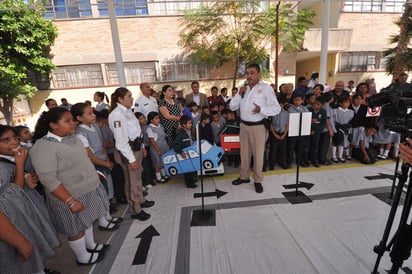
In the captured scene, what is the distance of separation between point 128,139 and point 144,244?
115cm

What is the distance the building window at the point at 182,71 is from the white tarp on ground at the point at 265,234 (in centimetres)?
863

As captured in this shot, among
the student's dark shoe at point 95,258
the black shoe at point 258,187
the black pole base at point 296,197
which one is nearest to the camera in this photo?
the student's dark shoe at point 95,258

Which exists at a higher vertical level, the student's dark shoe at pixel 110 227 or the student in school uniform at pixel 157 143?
the student in school uniform at pixel 157 143

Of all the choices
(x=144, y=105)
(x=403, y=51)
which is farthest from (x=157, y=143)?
(x=403, y=51)

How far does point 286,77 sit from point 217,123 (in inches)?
345

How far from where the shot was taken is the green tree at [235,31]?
31.1ft

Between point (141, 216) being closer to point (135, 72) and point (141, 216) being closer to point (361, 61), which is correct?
point (135, 72)

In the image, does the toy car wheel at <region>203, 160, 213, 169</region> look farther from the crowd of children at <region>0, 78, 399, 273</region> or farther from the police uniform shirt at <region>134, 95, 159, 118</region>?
the police uniform shirt at <region>134, 95, 159, 118</region>

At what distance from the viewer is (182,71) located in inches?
429

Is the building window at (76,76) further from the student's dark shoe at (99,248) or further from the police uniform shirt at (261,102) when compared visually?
the student's dark shoe at (99,248)

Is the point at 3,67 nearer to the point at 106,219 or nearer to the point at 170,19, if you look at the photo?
the point at 170,19

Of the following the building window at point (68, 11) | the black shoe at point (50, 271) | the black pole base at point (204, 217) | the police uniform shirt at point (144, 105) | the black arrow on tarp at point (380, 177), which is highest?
the building window at point (68, 11)

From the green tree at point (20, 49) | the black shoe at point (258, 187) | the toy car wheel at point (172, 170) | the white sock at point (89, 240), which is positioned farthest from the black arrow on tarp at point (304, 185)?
the green tree at point (20, 49)

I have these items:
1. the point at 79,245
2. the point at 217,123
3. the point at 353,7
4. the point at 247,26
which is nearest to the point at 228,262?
the point at 79,245
